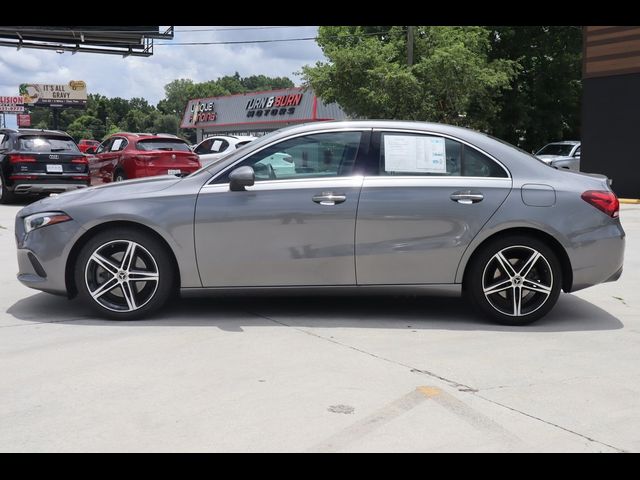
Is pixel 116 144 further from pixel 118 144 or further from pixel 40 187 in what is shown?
pixel 40 187

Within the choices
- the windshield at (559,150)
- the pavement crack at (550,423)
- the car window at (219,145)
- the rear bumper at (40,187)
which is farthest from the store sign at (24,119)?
the pavement crack at (550,423)

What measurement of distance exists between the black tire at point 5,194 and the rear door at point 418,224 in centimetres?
1173

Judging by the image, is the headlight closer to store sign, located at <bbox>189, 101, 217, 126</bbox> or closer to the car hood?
the car hood

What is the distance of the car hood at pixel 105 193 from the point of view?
18.0ft

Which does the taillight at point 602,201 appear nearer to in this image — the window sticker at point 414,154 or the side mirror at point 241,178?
the window sticker at point 414,154

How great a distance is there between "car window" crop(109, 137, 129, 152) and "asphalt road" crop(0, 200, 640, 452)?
11.1 m

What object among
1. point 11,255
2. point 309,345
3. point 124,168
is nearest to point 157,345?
point 309,345

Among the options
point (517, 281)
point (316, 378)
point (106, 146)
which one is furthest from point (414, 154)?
point (106, 146)

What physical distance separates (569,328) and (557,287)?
0.33 meters

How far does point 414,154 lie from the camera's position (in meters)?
5.57

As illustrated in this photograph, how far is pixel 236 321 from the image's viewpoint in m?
5.48

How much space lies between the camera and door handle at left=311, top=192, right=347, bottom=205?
5.37 meters

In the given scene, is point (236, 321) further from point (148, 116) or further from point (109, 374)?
point (148, 116)
